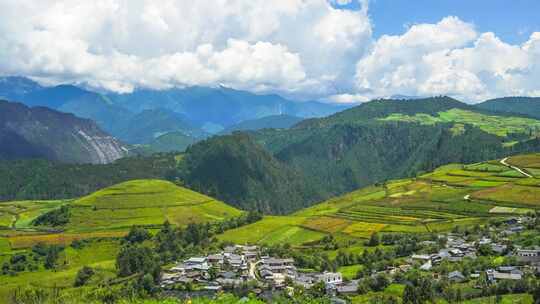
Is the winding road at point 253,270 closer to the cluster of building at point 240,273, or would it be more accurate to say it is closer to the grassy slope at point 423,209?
the cluster of building at point 240,273

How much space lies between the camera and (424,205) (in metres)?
139

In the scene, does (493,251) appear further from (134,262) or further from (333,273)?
(134,262)

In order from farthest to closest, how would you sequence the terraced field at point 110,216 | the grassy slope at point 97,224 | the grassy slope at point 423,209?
the terraced field at point 110,216 < the grassy slope at point 423,209 < the grassy slope at point 97,224

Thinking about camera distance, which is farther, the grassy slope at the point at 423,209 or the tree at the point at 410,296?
the grassy slope at the point at 423,209

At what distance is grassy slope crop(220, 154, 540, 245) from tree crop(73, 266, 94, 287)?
36.5 m

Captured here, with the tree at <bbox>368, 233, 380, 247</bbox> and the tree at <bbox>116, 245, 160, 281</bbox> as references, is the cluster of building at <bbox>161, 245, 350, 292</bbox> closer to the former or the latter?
the tree at <bbox>116, 245, 160, 281</bbox>

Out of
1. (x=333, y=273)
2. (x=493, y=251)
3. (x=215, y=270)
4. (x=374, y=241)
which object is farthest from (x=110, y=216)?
(x=493, y=251)

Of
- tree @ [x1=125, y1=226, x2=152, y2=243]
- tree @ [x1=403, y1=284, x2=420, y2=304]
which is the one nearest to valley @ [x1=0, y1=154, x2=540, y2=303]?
tree @ [x1=125, y1=226, x2=152, y2=243]

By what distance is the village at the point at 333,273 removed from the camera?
76.1 m

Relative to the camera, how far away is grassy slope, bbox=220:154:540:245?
122 m

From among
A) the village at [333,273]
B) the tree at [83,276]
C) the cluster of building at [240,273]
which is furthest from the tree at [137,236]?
the cluster of building at [240,273]

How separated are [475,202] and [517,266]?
58.0m

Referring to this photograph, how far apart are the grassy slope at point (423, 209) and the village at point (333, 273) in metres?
13.9

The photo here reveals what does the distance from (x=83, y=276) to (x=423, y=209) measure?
263 feet
